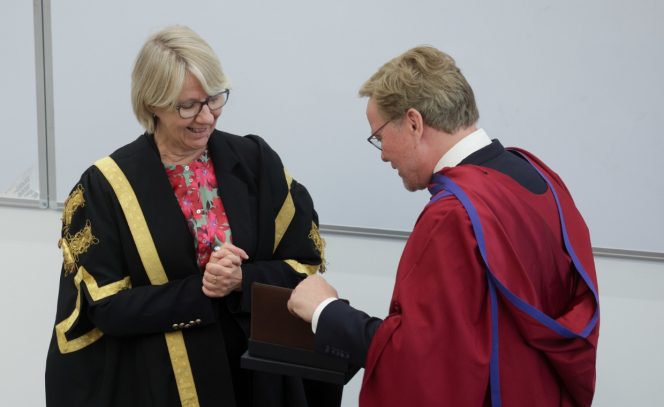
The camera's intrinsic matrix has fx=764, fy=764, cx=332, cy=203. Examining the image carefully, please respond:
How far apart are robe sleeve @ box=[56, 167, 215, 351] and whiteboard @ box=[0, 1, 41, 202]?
4.33 feet

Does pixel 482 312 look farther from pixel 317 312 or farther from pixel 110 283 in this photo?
pixel 110 283

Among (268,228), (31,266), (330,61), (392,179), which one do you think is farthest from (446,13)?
(31,266)

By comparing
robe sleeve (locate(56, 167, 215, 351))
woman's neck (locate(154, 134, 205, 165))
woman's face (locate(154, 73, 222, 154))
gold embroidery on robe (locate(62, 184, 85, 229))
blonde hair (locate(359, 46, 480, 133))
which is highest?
blonde hair (locate(359, 46, 480, 133))

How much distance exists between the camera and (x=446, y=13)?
2762 millimetres

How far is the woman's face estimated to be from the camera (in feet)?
6.17

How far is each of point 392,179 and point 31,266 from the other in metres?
1.61

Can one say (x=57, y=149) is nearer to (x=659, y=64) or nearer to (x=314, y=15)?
(x=314, y=15)

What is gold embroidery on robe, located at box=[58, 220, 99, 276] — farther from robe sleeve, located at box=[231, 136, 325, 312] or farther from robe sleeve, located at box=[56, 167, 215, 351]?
robe sleeve, located at box=[231, 136, 325, 312]

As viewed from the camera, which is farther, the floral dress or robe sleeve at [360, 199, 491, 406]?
the floral dress

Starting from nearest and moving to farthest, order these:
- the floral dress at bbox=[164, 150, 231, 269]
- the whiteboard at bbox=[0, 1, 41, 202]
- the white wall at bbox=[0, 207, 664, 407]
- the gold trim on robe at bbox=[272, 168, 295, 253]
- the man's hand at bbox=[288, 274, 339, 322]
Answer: the man's hand at bbox=[288, 274, 339, 322]
the floral dress at bbox=[164, 150, 231, 269]
the gold trim on robe at bbox=[272, 168, 295, 253]
the white wall at bbox=[0, 207, 664, 407]
the whiteboard at bbox=[0, 1, 41, 202]

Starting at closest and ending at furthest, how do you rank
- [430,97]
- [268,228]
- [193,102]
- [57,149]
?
1. [430,97]
2. [193,102]
3. [268,228]
4. [57,149]

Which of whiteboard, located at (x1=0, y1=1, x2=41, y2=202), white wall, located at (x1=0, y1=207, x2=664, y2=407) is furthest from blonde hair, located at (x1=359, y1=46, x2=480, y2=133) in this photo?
whiteboard, located at (x1=0, y1=1, x2=41, y2=202)

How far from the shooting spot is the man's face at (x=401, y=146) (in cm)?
166

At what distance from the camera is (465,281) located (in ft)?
4.81
